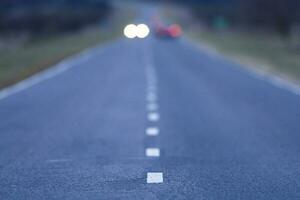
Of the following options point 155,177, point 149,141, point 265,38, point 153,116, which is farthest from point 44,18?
point 155,177

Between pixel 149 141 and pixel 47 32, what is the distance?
77.4m

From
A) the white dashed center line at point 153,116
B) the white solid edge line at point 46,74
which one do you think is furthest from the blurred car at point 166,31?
the white dashed center line at point 153,116

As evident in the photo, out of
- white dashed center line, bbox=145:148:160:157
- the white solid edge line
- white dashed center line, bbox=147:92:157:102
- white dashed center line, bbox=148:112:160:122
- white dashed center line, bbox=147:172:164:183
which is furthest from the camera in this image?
the white solid edge line

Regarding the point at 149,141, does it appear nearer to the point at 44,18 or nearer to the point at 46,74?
the point at 46,74

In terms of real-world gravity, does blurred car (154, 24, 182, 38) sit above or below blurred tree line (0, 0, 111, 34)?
below

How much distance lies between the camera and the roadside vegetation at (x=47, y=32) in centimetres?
3472

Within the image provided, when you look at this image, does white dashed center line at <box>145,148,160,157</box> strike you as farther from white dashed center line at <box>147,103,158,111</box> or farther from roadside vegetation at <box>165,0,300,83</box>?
roadside vegetation at <box>165,0,300,83</box>

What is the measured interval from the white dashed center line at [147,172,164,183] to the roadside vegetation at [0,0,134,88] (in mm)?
14395

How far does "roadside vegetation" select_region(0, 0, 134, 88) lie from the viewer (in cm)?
3472

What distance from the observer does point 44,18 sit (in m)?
98.2

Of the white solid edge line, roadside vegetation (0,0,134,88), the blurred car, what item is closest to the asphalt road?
the white solid edge line

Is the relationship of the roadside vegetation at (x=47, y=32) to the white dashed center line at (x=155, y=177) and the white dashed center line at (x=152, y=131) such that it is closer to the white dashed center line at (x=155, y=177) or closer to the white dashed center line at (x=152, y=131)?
the white dashed center line at (x=152, y=131)

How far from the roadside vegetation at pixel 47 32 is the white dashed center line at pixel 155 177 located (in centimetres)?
1440

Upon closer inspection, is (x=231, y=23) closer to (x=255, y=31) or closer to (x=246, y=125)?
(x=255, y=31)
